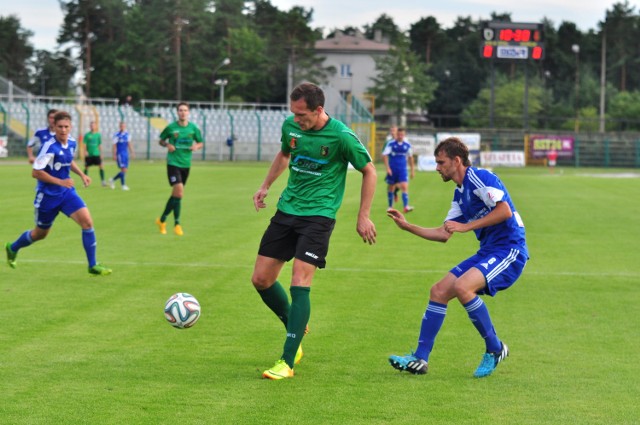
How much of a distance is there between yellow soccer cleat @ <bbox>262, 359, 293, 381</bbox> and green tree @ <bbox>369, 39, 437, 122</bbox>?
91.7 meters

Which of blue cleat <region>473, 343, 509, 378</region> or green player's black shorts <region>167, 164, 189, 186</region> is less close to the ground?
green player's black shorts <region>167, 164, 189, 186</region>

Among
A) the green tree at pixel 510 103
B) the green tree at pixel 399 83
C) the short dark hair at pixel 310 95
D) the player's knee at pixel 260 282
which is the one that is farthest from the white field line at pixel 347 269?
the green tree at pixel 399 83

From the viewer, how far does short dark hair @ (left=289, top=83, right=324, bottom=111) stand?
7.14m

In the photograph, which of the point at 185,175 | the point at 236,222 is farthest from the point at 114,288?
the point at 236,222

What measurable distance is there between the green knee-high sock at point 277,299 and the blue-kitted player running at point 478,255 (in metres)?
1.09

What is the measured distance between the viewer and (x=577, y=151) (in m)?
62.7

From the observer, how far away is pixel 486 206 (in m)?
7.28

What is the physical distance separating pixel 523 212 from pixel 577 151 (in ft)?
132

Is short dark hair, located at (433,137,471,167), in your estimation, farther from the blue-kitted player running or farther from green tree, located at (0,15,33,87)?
green tree, located at (0,15,33,87)

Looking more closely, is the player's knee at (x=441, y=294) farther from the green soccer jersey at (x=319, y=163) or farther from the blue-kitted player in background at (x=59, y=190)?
the blue-kitted player in background at (x=59, y=190)

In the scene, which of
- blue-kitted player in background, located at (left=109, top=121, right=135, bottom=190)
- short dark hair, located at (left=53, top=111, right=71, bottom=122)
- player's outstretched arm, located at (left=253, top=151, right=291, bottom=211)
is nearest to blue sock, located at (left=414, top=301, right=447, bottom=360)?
player's outstretched arm, located at (left=253, top=151, right=291, bottom=211)

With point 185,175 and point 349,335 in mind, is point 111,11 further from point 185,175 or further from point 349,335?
point 349,335

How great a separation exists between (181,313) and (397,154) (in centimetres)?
1620

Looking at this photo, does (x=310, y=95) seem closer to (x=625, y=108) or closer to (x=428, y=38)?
(x=625, y=108)
